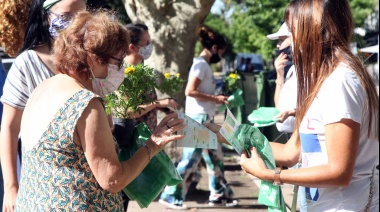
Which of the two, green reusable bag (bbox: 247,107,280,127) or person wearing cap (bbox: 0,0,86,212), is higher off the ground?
person wearing cap (bbox: 0,0,86,212)

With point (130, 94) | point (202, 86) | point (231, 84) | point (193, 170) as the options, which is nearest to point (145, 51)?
point (202, 86)

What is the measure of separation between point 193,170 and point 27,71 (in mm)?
4565

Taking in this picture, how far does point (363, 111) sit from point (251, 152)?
1.79 ft

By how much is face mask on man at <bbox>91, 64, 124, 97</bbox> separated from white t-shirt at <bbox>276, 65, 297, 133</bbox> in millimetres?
2876

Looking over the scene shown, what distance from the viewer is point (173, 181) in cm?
330

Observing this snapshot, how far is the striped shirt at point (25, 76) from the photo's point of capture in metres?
3.43

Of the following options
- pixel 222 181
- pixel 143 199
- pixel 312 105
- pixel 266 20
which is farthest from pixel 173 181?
pixel 266 20

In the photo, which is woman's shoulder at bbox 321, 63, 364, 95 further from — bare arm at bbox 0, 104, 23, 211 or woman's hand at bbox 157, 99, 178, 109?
woman's hand at bbox 157, 99, 178, 109

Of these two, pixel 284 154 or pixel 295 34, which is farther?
pixel 284 154

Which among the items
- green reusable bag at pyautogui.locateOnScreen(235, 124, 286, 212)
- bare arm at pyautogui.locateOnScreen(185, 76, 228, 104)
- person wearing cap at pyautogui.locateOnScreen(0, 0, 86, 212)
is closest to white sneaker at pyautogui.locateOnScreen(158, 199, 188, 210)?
bare arm at pyautogui.locateOnScreen(185, 76, 228, 104)

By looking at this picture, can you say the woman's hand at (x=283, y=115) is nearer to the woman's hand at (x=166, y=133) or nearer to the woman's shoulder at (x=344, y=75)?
the woman's hand at (x=166, y=133)

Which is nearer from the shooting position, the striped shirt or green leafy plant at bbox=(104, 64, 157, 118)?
the striped shirt

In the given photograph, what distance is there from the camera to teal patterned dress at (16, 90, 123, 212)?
2.67m

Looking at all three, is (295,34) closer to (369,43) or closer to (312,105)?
(312,105)
